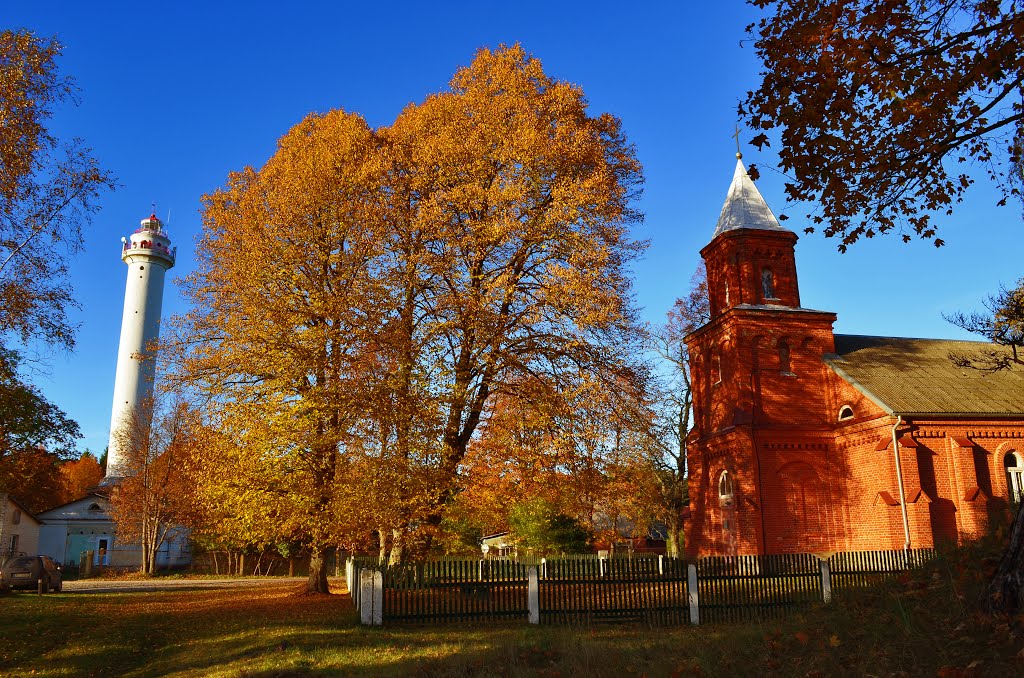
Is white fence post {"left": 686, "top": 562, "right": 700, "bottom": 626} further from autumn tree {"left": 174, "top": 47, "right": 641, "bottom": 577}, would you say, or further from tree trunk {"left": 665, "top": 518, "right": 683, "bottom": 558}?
tree trunk {"left": 665, "top": 518, "right": 683, "bottom": 558}

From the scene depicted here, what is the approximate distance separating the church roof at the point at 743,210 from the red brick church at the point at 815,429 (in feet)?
0.29

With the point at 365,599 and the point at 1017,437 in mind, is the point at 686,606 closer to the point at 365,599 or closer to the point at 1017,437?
the point at 365,599

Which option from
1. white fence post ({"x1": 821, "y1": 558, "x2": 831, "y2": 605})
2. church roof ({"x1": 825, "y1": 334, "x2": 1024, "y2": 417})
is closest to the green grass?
white fence post ({"x1": 821, "y1": 558, "x2": 831, "y2": 605})

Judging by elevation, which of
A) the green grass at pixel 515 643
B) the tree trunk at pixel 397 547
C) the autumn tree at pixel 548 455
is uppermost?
the autumn tree at pixel 548 455

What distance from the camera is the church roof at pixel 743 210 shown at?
96.4 ft

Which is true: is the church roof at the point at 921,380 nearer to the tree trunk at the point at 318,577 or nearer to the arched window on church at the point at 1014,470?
the arched window on church at the point at 1014,470

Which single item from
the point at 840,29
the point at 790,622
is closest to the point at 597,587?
the point at 790,622

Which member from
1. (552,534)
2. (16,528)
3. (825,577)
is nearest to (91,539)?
(16,528)

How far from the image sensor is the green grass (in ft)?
23.3

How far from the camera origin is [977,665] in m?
6.19

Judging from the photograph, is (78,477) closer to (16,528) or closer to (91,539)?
(91,539)

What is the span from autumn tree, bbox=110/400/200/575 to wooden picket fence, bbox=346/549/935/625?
28471mm

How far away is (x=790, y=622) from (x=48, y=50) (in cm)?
1562

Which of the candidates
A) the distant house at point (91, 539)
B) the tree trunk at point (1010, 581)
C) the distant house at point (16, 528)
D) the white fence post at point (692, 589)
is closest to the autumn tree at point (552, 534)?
the white fence post at point (692, 589)
